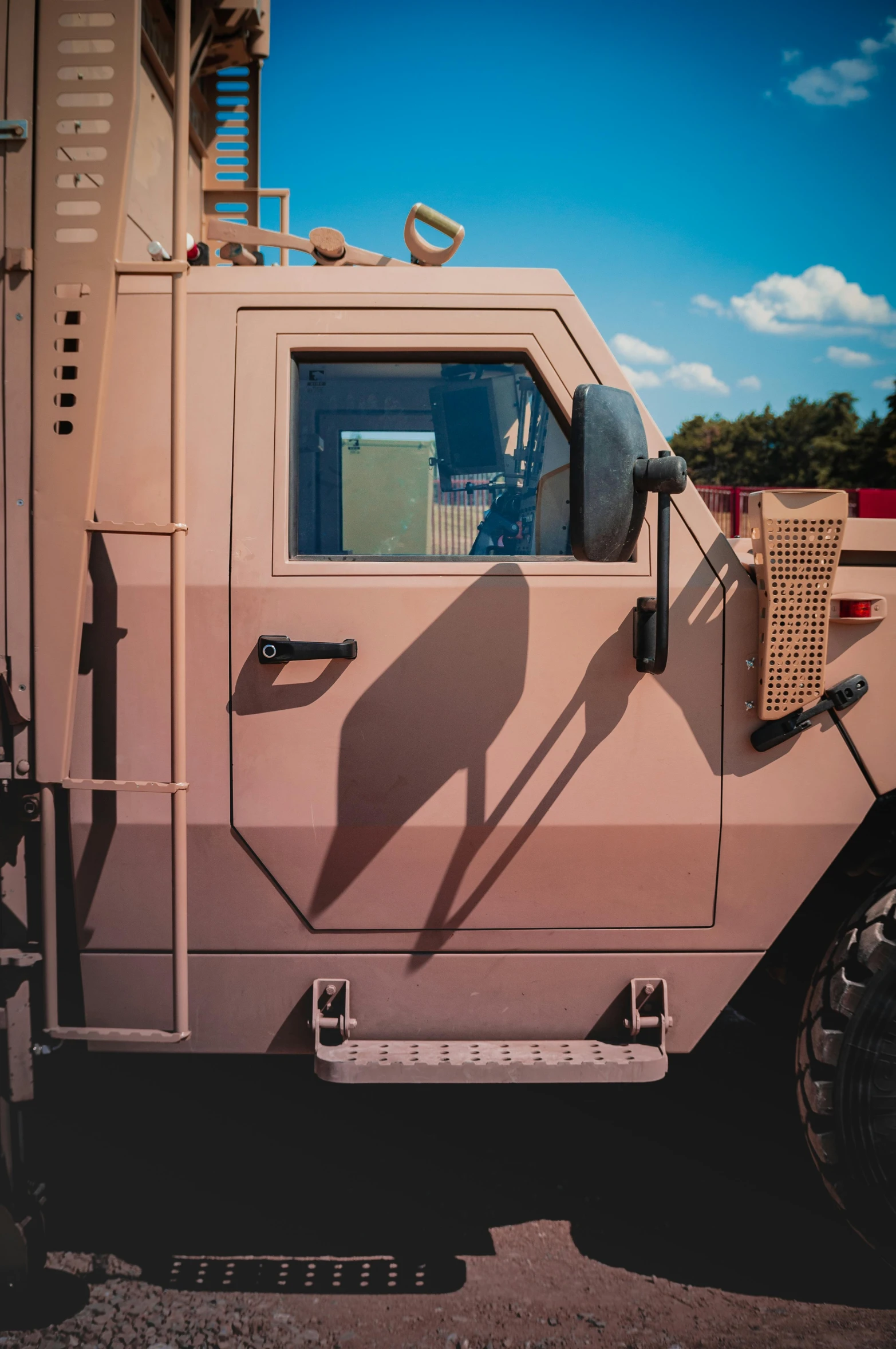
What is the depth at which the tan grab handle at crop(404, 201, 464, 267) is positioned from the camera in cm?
252

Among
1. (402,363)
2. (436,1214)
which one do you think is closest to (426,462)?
(402,363)

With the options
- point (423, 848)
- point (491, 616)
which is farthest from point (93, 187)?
point (423, 848)

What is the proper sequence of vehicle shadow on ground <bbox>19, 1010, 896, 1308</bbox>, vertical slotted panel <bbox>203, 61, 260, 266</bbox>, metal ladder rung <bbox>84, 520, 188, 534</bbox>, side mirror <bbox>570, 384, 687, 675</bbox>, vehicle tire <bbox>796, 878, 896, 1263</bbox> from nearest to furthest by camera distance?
side mirror <bbox>570, 384, 687, 675</bbox> < metal ladder rung <bbox>84, 520, 188, 534</bbox> < vehicle tire <bbox>796, 878, 896, 1263</bbox> < vehicle shadow on ground <bbox>19, 1010, 896, 1308</bbox> < vertical slotted panel <bbox>203, 61, 260, 266</bbox>

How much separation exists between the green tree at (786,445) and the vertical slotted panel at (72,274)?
47318mm

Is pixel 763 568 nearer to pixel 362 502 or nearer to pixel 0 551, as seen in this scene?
pixel 362 502

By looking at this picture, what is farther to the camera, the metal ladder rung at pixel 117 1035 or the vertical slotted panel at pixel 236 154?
the vertical slotted panel at pixel 236 154

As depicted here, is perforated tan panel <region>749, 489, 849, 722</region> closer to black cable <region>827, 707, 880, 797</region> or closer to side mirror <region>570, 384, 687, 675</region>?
black cable <region>827, 707, 880, 797</region>

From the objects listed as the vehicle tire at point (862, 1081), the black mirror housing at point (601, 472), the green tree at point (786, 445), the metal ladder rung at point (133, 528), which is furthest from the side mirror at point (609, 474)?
the green tree at point (786, 445)

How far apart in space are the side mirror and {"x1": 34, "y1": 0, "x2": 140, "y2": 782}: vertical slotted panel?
3.63 ft

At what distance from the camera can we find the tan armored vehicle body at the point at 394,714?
2.13m

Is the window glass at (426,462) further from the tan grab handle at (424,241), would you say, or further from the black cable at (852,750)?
the black cable at (852,750)

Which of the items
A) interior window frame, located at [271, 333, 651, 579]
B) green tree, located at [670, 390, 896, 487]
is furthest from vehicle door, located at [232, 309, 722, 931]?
green tree, located at [670, 390, 896, 487]

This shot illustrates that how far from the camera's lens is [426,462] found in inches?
92.0

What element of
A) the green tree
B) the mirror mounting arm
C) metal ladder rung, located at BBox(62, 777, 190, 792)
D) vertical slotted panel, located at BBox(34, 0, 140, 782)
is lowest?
metal ladder rung, located at BBox(62, 777, 190, 792)
